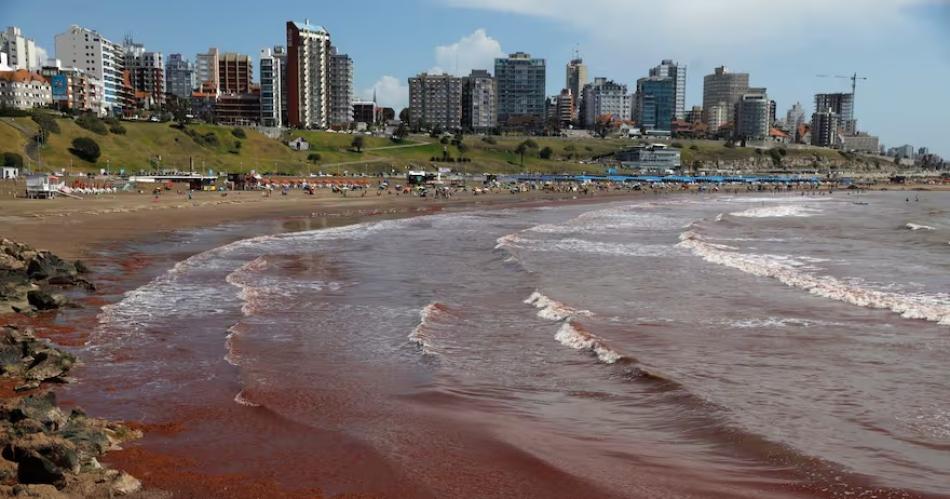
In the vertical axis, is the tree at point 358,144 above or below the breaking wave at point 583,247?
above

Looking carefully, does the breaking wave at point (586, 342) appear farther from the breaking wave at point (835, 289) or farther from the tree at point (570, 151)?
the tree at point (570, 151)

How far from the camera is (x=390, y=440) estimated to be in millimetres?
11195

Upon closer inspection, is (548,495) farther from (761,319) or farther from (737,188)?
(737,188)

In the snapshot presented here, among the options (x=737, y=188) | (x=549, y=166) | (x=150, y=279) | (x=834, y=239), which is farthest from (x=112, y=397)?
(x=549, y=166)

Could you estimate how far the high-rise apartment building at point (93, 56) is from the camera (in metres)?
149

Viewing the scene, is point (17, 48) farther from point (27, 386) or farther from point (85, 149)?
point (27, 386)

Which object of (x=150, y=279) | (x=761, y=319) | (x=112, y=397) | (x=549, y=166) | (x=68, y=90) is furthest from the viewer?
(x=549, y=166)

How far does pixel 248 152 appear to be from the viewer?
4299 inches

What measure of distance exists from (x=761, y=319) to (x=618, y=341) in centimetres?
512

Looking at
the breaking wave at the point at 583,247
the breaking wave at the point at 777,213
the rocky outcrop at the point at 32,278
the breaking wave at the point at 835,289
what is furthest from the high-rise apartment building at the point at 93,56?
the breaking wave at the point at 835,289

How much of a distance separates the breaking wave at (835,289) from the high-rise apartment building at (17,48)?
581 ft

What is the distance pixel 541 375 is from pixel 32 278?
17.2 m

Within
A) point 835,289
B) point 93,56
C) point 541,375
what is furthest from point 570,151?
point 541,375

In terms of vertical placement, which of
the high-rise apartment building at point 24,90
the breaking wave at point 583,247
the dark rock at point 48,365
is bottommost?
the breaking wave at point 583,247
